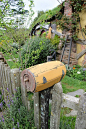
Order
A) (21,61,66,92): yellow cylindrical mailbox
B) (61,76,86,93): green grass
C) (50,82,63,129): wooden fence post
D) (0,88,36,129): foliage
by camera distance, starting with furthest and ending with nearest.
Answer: (61,76,86,93): green grass < (0,88,36,129): foliage < (50,82,63,129): wooden fence post < (21,61,66,92): yellow cylindrical mailbox

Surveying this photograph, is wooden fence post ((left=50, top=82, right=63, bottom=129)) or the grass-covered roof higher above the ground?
the grass-covered roof

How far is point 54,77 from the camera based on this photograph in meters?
1.01

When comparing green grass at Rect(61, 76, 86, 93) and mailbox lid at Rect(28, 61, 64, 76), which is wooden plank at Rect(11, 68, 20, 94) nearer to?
mailbox lid at Rect(28, 61, 64, 76)

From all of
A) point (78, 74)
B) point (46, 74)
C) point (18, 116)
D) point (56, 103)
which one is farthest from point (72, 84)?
point (46, 74)

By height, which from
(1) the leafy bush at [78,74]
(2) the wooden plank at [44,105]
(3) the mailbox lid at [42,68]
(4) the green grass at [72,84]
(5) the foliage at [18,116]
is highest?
(3) the mailbox lid at [42,68]

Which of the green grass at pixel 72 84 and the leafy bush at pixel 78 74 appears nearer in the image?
the green grass at pixel 72 84

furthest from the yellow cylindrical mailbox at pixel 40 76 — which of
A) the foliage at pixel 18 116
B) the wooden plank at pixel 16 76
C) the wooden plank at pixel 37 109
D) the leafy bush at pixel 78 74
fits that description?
the leafy bush at pixel 78 74

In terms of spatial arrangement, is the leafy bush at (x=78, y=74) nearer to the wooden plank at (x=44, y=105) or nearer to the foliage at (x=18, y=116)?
the foliage at (x=18, y=116)

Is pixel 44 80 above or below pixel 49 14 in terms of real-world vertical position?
below

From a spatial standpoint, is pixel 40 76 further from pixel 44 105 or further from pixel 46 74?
pixel 44 105

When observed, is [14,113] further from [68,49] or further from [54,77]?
[68,49]

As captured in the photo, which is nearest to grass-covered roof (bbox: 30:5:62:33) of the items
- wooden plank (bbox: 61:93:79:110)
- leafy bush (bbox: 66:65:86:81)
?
wooden plank (bbox: 61:93:79:110)

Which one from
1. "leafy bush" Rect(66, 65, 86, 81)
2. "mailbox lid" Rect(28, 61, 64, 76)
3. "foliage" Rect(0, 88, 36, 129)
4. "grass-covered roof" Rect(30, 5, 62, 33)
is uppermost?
"grass-covered roof" Rect(30, 5, 62, 33)

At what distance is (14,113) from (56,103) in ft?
2.88
